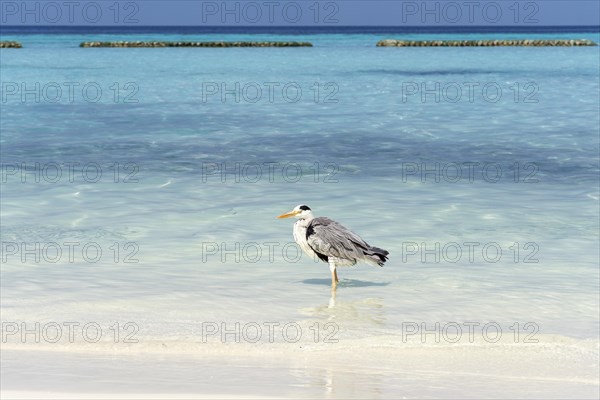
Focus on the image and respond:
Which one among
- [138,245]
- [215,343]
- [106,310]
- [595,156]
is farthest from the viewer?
[595,156]

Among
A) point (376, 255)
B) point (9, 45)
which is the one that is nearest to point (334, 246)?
point (376, 255)

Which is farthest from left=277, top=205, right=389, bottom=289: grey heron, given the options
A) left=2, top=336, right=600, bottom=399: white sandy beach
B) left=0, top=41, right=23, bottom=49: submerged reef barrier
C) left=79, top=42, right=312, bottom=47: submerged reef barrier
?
left=79, top=42, right=312, bottom=47: submerged reef barrier

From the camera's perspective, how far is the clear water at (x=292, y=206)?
11.7m

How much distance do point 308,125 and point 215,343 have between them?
896 inches

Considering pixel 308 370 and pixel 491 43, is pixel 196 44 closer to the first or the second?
pixel 491 43

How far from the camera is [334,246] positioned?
1209 cm

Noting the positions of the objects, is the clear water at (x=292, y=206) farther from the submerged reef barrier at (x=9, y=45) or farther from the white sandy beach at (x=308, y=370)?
the submerged reef barrier at (x=9, y=45)

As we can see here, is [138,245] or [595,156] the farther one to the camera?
[595,156]

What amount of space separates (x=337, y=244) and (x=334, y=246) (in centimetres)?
5

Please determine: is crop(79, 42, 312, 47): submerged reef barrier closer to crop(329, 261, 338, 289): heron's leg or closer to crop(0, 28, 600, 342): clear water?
crop(0, 28, 600, 342): clear water

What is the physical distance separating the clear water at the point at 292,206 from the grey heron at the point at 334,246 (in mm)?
462

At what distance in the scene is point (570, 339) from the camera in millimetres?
10180

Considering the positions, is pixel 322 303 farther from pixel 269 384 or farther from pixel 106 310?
pixel 269 384

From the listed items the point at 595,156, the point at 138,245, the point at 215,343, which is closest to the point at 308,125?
the point at 595,156
